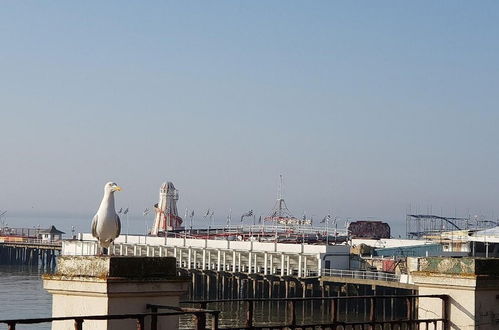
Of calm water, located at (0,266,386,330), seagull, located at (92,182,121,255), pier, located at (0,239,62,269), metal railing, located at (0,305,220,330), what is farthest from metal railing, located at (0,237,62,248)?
metal railing, located at (0,305,220,330)

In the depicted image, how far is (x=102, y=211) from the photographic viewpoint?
423 inches

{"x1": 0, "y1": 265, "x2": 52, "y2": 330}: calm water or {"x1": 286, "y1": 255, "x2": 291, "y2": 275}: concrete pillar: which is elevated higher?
{"x1": 286, "y1": 255, "x2": 291, "y2": 275}: concrete pillar

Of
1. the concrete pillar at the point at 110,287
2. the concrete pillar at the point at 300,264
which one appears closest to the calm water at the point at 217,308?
the concrete pillar at the point at 300,264

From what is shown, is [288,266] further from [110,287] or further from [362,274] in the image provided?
[110,287]

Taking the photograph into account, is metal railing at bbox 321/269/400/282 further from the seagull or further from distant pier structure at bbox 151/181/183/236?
the seagull

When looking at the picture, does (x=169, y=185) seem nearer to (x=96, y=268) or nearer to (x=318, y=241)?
(x=318, y=241)

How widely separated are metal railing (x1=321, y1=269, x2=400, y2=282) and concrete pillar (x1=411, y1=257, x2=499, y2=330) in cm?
5719

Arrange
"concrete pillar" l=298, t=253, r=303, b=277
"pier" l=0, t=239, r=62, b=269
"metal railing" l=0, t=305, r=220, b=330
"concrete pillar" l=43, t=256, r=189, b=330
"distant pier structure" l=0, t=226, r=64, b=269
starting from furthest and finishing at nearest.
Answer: "pier" l=0, t=239, r=62, b=269 < "distant pier structure" l=0, t=226, r=64, b=269 < "concrete pillar" l=298, t=253, r=303, b=277 < "concrete pillar" l=43, t=256, r=189, b=330 < "metal railing" l=0, t=305, r=220, b=330

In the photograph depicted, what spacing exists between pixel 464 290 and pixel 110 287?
4980 mm

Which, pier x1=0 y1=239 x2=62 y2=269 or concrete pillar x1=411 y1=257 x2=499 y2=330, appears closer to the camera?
concrete pillar x1=411 y1=257 x2=499 y2=330

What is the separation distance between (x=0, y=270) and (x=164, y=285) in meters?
124

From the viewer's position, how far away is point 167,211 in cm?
12431

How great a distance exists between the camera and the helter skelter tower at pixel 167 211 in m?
124

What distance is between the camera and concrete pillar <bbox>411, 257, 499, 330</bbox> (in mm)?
12320
